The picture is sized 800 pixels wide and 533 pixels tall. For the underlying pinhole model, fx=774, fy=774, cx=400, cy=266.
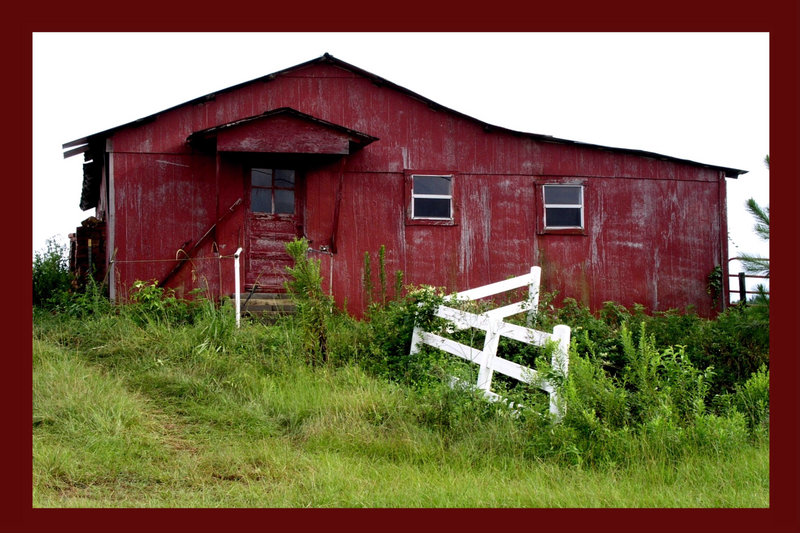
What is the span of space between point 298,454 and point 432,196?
888cm

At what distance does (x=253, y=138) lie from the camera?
45.7 ft

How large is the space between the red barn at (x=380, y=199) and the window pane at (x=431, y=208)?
3 centimetres

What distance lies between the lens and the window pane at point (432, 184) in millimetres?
15609

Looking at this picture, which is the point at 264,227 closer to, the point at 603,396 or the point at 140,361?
the point at 140,361

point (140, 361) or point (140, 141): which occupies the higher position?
point (140, 141)

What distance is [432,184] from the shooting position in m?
15.7

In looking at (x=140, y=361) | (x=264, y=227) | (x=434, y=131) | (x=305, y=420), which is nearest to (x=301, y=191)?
(x=264, y=227)

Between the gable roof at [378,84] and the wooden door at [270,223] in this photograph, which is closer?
the gable roof at [378,84]

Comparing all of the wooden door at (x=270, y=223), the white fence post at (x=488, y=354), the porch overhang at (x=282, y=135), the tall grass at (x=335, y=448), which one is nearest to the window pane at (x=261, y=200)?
the wooden door at (x=270, y=223)

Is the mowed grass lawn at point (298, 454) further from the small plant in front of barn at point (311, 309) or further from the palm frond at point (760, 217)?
the palm frond at point (760, 217)

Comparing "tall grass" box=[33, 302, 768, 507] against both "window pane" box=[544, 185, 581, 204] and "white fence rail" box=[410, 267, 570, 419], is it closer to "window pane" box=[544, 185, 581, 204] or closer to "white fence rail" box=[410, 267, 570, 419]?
"white fence rail" box=[410, 267, 570, 419]

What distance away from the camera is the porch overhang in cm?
1381

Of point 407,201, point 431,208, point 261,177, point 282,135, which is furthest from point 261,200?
point 431,208

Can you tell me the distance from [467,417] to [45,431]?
437cm
